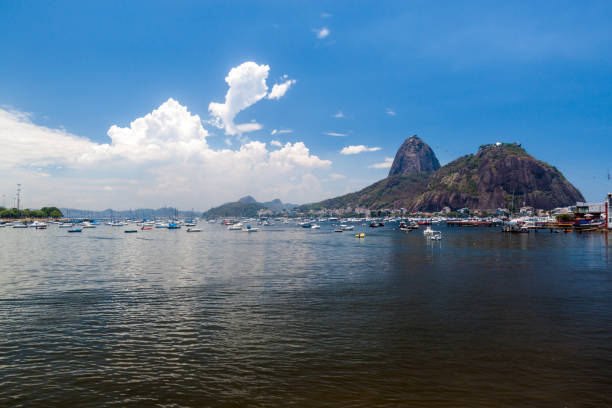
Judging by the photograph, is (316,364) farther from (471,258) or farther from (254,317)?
(471,258)

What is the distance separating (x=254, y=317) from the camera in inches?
1064

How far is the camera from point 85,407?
14.4m

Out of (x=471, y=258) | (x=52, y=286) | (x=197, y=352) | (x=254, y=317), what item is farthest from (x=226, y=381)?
(x=471, y=258)

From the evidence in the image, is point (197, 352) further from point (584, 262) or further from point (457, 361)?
point (584, 262)

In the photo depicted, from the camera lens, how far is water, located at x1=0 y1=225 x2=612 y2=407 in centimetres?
1543

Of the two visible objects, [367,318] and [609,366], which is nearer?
[609,366]

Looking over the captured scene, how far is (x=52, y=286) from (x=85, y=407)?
31224 mm

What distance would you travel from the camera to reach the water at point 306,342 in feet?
50.6

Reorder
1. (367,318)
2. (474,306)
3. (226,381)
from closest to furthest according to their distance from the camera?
(226,381)
(367,318)
(474,306)

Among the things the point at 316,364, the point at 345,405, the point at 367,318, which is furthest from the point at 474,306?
the point at 345,405

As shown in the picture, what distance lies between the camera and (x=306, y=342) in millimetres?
21516

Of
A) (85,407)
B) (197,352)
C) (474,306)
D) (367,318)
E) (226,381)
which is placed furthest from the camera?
(474,306)

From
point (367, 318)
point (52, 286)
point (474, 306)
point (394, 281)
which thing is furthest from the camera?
point (394, 281)

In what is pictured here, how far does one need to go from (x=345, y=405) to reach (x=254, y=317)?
13.8 m
